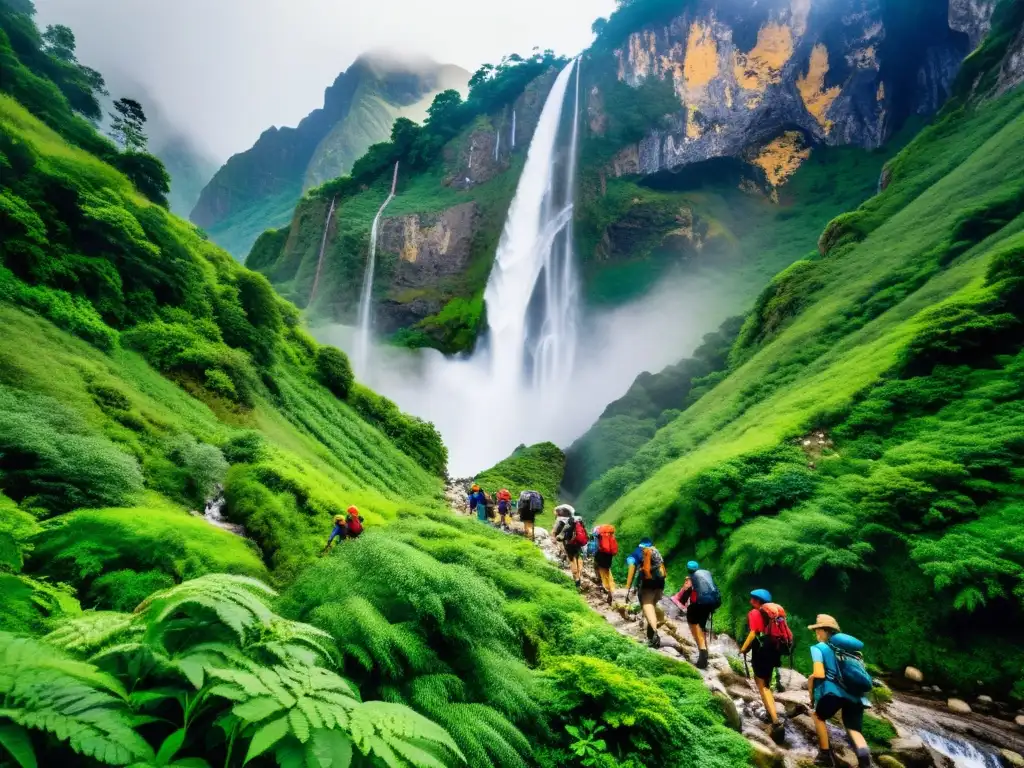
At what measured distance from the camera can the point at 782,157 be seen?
2453 inches

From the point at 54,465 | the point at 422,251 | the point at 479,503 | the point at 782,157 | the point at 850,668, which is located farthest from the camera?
the point at 782,157

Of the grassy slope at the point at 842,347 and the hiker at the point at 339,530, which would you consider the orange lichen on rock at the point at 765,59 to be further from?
the hiker at the point at 339,530

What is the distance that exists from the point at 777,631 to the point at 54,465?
8.65m

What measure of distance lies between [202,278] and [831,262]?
28924mm

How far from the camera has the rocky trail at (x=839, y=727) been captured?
16.2 feet

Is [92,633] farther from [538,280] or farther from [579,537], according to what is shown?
[538,280]

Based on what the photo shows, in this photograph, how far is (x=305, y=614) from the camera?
Result: 3.26m

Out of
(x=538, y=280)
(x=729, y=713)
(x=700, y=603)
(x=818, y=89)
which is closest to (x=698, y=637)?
(x=700, y=603)

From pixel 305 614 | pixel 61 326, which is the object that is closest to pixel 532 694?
pixel 305 614

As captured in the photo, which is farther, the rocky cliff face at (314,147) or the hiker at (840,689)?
the rocky cliff face at (314,147)

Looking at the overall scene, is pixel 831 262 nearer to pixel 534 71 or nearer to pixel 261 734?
pixel 261 734

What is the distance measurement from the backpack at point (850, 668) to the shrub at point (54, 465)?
8287mm

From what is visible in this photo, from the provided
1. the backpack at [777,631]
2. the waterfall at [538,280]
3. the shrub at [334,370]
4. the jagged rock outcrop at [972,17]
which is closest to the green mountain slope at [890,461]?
the backpack at [777,631]

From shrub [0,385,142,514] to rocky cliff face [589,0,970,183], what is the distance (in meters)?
67.2
